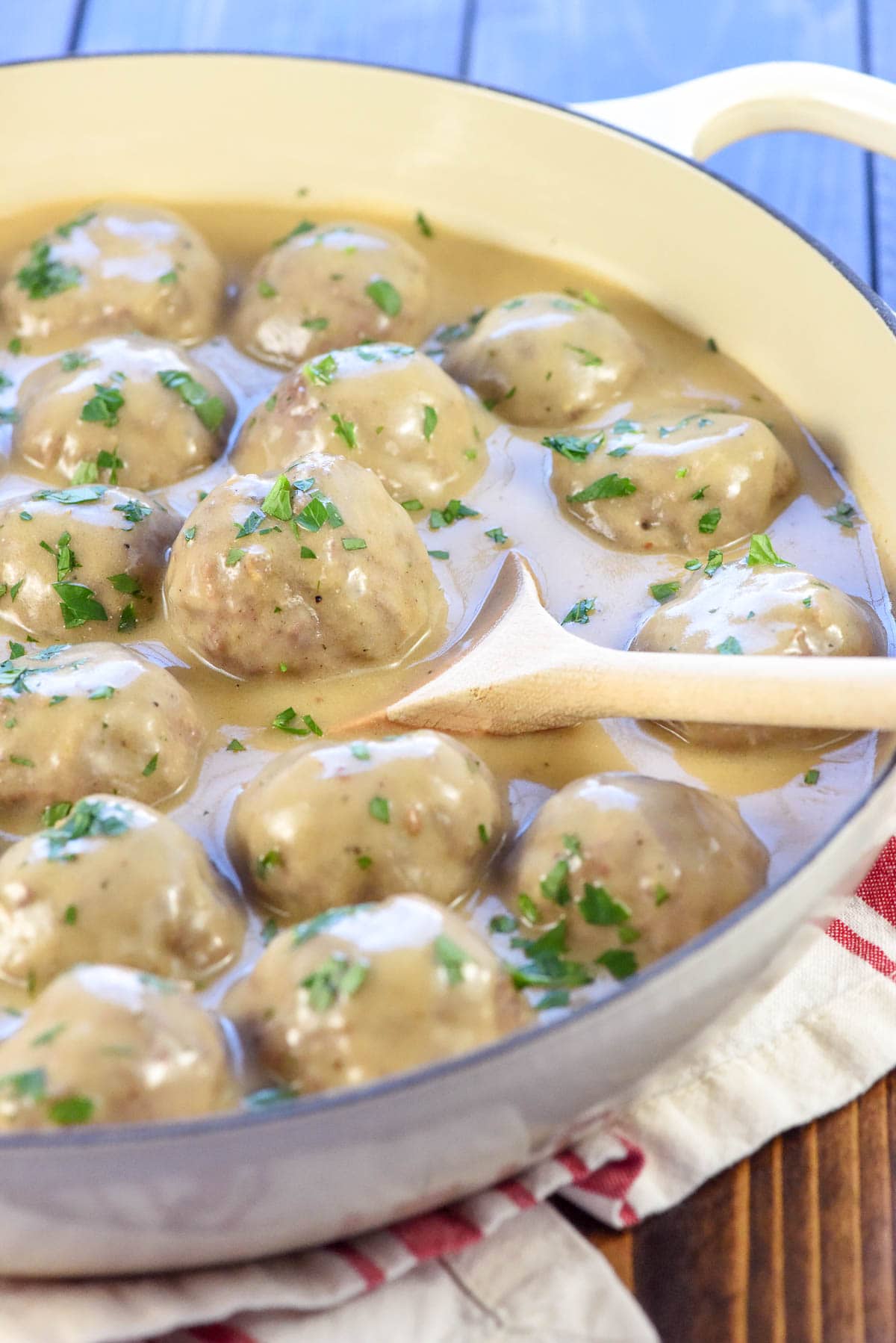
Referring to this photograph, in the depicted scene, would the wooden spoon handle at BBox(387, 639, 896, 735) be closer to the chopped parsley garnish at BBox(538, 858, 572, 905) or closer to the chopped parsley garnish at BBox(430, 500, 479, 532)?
the chopped parsley garnish at BBox(538, 858, 572, 905)

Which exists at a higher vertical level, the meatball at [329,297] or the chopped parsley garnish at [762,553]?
the meatball at [329,297]

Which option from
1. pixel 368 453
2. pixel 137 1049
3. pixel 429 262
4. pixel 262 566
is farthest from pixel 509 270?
pixel 137 1049

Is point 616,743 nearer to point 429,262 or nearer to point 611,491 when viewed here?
point 611,491

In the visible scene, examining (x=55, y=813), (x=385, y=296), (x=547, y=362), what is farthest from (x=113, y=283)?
(x=55, y=813)

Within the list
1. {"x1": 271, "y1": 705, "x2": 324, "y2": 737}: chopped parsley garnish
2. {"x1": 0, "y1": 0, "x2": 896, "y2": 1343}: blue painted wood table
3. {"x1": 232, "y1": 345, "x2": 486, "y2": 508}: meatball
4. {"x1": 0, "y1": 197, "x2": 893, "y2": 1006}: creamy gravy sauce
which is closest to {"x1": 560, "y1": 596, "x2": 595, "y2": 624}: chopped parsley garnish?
{"x1": 0, "y1": 197, "x2": 893, "y2": 1006}: creamy gravy sauce

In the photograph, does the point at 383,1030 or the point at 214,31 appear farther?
the point at 214,31

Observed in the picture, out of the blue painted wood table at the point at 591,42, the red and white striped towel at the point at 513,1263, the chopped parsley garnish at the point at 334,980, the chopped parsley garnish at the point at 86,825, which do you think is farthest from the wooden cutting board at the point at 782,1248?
the blue painted wood table at the point at 591,42

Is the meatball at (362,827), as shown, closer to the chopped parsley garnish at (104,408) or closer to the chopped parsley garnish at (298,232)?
the chopped parsley garnish at (104,408)
